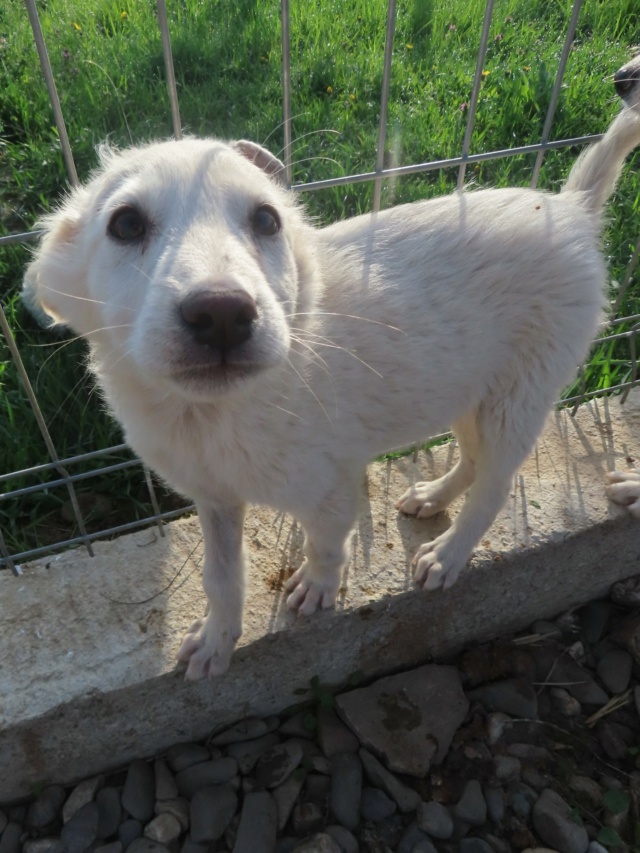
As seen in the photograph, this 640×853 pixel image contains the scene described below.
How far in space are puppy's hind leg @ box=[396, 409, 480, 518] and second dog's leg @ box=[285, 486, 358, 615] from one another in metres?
0.41

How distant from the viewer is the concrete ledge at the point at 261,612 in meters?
2.36

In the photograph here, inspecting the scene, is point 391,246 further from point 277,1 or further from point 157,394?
point 277,1

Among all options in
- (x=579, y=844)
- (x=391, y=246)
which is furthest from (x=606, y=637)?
(x=391, y=246)

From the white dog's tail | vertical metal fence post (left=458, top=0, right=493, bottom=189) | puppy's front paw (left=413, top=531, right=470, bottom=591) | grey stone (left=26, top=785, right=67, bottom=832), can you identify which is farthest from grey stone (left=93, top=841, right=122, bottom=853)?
the white dog's tail

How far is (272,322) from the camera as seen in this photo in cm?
165

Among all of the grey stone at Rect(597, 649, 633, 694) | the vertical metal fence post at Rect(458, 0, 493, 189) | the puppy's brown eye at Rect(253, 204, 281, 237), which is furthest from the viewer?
the grey stone at Rect(597, 649, 633, 694)

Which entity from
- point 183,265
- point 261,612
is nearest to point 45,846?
point 261,612

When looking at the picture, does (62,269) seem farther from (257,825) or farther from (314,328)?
(257,825)

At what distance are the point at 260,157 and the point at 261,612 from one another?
4.97 ft

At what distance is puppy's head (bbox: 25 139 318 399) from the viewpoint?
1571 mm

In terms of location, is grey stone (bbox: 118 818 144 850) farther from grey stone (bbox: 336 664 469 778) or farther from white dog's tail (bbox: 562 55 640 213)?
white dog's tail (bbox: 562 55 640 213)

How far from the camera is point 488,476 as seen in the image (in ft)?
8.47

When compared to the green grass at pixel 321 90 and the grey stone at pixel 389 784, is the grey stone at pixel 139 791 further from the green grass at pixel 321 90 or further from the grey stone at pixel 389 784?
the green grass at pixel 321 90

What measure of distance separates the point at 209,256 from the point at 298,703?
70.4 inches
